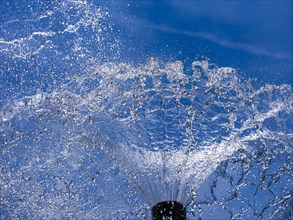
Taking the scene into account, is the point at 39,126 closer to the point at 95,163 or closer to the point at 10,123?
the point at 10,123

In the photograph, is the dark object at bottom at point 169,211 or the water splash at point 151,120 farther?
the water splash at point 151,120

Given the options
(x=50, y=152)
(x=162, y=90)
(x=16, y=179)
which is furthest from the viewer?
(x=16, y=179)

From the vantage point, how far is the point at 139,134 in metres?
7.20

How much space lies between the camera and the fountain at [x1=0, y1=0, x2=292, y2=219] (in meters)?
7.04

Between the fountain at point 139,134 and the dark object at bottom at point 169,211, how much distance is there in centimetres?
100

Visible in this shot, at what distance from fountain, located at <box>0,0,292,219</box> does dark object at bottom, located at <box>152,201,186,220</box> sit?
1004mm

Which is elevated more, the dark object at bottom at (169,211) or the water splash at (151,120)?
the water splash at (151,120)

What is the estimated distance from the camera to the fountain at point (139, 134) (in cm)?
704

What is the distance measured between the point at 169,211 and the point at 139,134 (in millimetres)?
2070

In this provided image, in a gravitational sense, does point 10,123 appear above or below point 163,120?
above

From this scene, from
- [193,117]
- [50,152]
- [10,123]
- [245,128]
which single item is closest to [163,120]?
[193,117]

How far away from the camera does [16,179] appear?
26.9 ft

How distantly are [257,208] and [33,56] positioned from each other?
5.53 m

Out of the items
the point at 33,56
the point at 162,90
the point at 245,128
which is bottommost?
the point at 245,128
